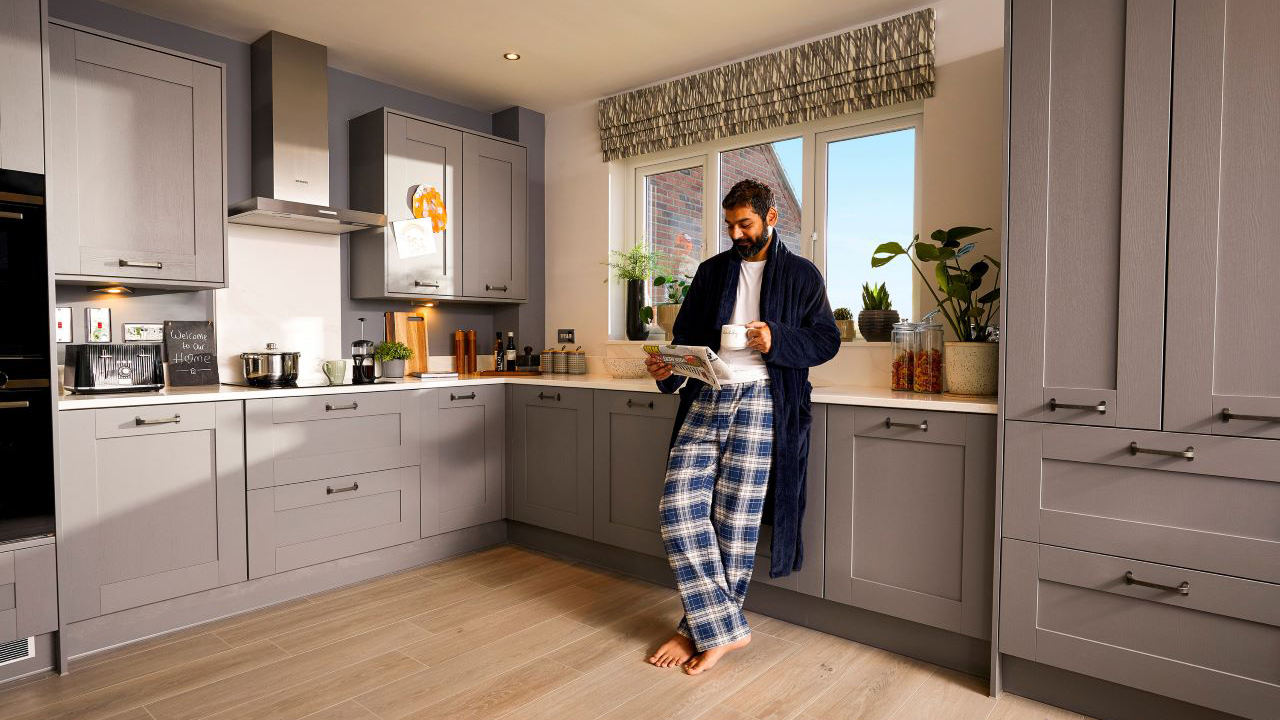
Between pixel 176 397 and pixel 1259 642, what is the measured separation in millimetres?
3387

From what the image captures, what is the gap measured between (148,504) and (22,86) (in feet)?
4.64

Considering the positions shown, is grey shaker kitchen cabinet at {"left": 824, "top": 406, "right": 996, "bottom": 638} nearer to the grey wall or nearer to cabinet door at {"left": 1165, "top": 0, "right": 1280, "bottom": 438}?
cabinet door at {"left": 1165, "top": 0, "right": 1280, "bottom": 438}

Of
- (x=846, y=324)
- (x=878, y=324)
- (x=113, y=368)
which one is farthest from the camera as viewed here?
(x=846, y=324)

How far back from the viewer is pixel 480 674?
8.00 ft

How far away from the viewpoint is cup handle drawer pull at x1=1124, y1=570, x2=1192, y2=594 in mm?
1985

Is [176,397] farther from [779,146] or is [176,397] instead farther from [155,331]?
[779,146]

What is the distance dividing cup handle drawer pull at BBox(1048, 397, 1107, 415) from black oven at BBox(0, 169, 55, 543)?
3.08 m

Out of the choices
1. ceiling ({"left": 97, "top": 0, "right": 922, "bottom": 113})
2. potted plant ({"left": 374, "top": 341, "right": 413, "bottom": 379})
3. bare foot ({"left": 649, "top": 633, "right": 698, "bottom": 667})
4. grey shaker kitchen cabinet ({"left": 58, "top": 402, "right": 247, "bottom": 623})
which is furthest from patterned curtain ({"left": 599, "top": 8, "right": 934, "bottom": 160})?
grey shaker kitchen cabinet ({"left": 58, "top": 402, "right": 247, "bottom": 623})

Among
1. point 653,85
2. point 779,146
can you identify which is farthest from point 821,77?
point 653,85

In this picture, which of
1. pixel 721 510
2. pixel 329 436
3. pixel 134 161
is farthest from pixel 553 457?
pixel 134 161

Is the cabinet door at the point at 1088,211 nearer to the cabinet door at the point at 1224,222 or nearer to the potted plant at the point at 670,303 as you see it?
the cabinet door at the point at 1224,222

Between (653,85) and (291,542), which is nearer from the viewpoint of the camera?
(291,542)

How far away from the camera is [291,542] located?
309 cm

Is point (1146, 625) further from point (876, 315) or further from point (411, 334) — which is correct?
point (411, 334)
